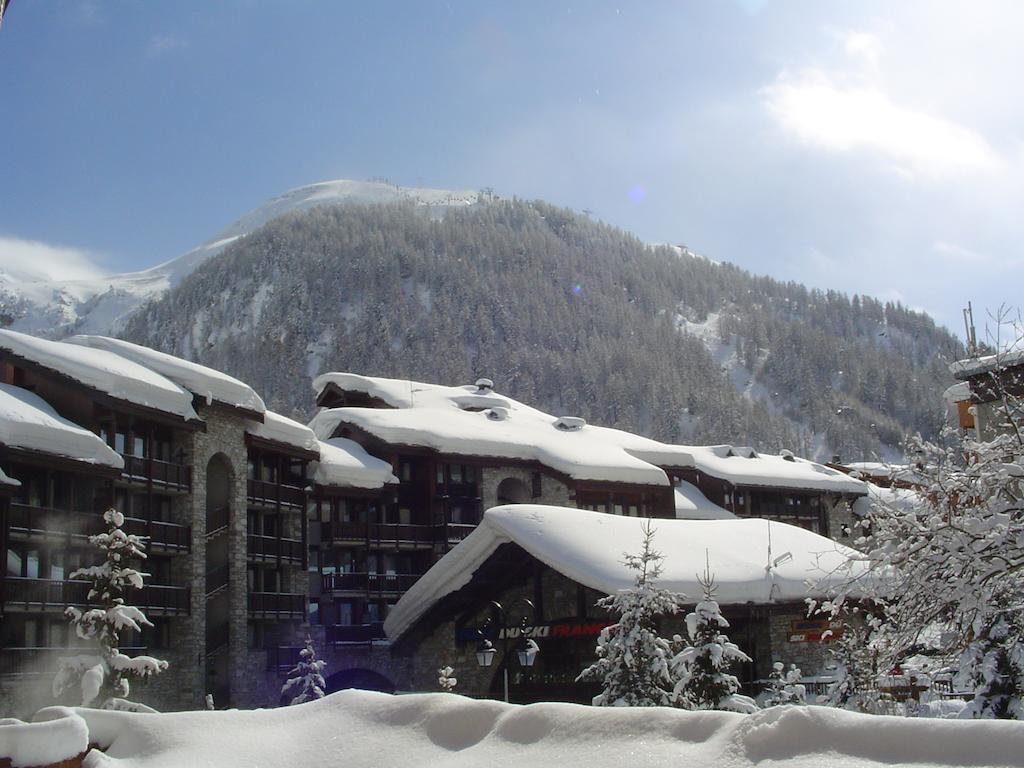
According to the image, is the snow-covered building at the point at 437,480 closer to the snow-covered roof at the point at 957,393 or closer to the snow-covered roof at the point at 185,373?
the snow-covered roof at the point at 185,373

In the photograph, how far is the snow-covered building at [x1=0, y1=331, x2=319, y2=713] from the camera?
2530 cm

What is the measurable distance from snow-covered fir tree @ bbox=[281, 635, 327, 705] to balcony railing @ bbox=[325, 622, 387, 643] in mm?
1204

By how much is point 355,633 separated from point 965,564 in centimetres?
2961

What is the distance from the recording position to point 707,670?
14.9 metres

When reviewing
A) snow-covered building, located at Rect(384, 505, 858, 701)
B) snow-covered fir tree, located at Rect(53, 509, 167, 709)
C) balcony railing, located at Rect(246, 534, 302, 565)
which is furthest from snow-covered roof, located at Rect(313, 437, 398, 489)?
snow-covered fir tree, located at Rect(53, 509, 167, 709)

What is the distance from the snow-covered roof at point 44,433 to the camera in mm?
24675

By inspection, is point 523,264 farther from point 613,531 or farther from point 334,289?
point 613,531

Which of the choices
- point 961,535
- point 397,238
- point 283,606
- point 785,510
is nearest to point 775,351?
point 397,238

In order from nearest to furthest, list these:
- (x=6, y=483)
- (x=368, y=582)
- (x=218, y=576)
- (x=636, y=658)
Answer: (x=636, y=658) → (x=6, y=483) → (x=218, y=576) → (x=368, y=582)

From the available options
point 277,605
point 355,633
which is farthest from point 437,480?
point 277,605

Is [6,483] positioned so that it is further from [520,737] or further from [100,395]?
[520,737]

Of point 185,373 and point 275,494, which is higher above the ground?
point 185,373

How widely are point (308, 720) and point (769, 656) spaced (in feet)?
68.4

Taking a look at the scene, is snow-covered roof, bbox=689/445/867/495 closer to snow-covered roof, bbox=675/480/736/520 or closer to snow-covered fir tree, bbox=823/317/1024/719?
snow-covered roof, bbox=675/480/736/520
